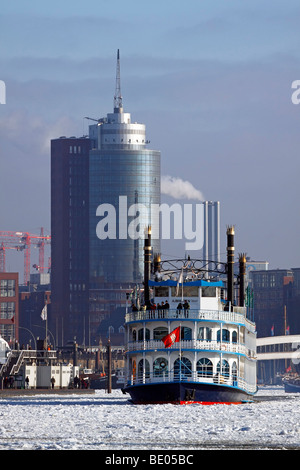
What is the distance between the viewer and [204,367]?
94250 mm

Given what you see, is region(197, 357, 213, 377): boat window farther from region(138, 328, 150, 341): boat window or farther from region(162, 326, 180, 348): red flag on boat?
region(138, 328, 150, 341): boat window

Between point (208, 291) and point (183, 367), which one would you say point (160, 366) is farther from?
point (208, 291)

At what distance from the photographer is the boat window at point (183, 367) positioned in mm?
93688

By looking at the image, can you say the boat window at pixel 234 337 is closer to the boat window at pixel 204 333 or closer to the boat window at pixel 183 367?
the boat window at pixel 204 333

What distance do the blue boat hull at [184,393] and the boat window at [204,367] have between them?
1.11 m

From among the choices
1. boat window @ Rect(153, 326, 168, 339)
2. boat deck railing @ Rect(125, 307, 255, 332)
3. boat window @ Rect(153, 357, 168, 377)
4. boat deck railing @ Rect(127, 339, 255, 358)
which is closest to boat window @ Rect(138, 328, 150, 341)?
boat deck railing @ Rect(127, 339, 255, 358)

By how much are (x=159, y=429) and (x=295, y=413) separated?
23.0m

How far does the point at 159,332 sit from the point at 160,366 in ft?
8.29

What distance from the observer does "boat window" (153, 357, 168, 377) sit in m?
94.9

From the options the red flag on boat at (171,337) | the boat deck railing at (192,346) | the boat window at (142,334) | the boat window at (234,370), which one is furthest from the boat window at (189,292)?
the boat window at (234,370)

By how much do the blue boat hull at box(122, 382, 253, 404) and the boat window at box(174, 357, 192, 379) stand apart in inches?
37.2

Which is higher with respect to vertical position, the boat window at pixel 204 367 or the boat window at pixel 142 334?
the boat window at pixel 142 334
